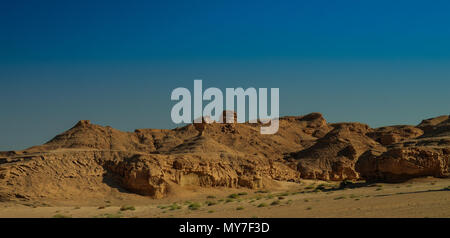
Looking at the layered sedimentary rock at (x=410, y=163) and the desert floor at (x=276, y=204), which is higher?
the layered sedimentary rock at (x=410, y=163)

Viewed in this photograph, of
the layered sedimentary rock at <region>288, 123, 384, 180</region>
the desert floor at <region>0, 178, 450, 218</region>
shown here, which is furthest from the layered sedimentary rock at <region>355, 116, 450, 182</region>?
the layered sedimentary rock at <region>288, 123, 384, 180</region>

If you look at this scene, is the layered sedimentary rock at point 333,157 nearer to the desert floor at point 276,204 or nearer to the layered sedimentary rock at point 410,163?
the desert floor at point 276,204

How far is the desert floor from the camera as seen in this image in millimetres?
16578

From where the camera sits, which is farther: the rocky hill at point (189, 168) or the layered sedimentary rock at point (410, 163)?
the layered sedimentary rock at point (410, 163)

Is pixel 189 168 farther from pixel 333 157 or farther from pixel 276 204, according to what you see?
pixel 333 157

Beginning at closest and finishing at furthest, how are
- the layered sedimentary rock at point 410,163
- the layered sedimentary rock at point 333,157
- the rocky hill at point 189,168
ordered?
→ the rocky hill at point 189,168
the layered sedimentary rock at point 410,163
the layered sedimentary rock at point 333,157

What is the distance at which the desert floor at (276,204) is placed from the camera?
54.4ft

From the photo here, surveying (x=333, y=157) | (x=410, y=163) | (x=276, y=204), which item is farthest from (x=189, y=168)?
(x=333, y=157)

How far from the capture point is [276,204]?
22.6 metres

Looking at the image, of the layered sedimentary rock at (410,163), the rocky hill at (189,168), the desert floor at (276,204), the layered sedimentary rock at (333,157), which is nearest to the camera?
the desert floor at (276,204)

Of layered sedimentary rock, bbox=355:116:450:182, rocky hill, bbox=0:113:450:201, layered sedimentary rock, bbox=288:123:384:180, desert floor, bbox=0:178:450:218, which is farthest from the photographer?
layered sedimentary rock, bbox=288:123:384:180

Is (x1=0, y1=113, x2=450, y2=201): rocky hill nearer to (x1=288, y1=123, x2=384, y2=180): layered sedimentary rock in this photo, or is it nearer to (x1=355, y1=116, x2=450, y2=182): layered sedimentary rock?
(x1=355, y1=116, x2=450, y2=182): layered sedimentary rock

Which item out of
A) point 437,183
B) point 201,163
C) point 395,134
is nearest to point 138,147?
point 201,163

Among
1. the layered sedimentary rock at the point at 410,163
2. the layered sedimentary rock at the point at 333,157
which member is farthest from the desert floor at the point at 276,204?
the layered sedimentary rock at the point at 333,157
